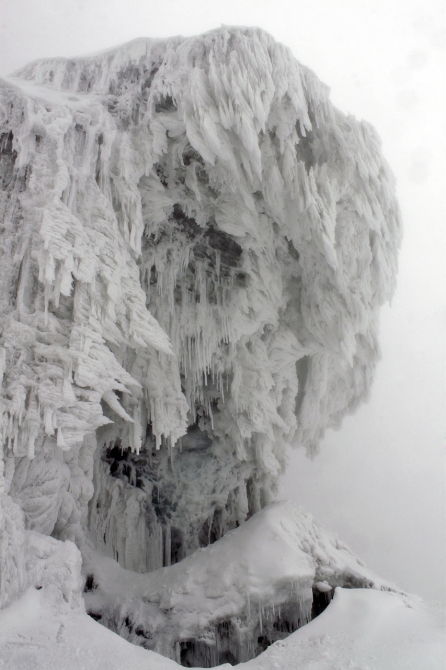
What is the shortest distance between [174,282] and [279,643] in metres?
4.03

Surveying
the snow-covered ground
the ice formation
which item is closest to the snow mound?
the ice formation

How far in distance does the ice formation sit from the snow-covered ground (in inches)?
12.0

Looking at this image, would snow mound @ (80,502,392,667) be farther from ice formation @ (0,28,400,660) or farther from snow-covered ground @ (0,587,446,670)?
snow-covered ground @ (0,587,446,670)

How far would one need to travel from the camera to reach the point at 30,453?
12.4 feet

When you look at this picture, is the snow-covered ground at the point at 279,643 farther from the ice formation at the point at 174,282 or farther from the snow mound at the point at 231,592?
the snow mound at the point at 231,592

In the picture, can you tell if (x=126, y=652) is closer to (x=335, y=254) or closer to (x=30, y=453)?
(x=30, y=453)

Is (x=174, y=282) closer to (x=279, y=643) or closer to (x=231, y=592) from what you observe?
(x=231, y=592)

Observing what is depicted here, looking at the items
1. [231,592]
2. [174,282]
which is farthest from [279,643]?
[174,282]

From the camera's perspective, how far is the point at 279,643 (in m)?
3.78

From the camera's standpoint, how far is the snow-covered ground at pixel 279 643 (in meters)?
3.09

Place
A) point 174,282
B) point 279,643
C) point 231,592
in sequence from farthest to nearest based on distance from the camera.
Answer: point 174,282
point 231,592
point 279,643

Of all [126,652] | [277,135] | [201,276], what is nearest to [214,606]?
[126,652]

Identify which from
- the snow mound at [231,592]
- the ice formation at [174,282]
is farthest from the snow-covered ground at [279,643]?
the snow mound at [231,592]

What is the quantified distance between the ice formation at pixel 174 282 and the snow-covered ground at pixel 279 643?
1.00 feet
